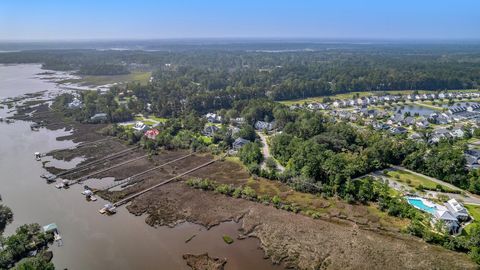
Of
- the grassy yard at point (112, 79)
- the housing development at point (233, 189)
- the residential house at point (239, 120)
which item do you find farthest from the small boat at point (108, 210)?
the grassy yard at point (112, 79)

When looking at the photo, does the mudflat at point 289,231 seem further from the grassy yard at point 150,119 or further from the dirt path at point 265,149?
the grassy yard at point 150,119

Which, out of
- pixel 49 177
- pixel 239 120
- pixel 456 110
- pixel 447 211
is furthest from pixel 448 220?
pixel 456 110

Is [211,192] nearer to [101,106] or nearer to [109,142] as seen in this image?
[109,142]

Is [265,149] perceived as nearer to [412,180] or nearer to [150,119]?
[412,180]

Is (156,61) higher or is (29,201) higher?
(156,61)

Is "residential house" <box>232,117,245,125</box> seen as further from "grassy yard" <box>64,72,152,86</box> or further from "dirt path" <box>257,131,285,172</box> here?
"grassy yard" <box>64,72,152,86</box>

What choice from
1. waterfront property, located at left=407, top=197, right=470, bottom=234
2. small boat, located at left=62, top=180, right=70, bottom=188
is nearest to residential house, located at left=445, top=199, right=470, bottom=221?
waterfront property, located at left=407, top=197, right=470, bottom=234

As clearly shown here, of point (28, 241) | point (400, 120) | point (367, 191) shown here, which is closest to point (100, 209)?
point (28, 241)
